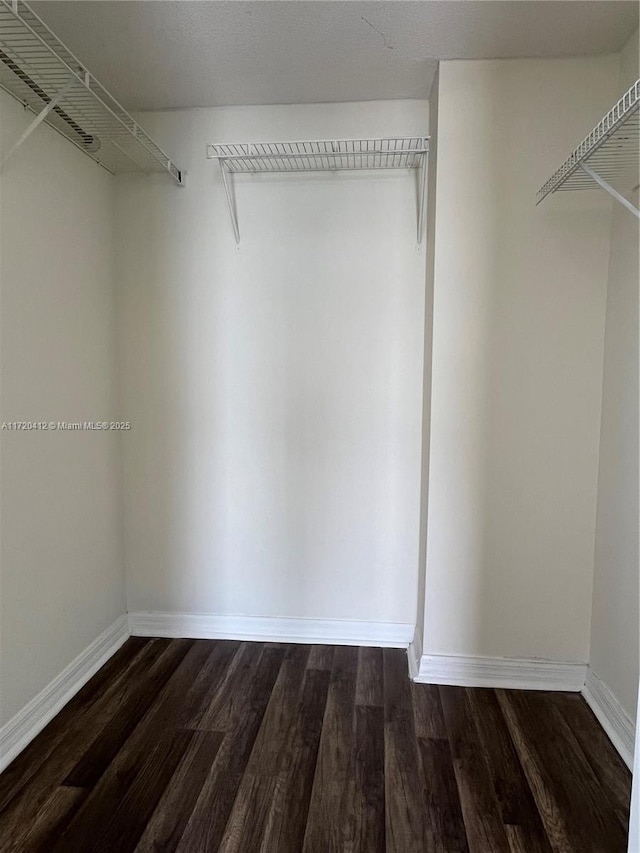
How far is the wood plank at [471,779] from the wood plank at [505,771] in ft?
0.07

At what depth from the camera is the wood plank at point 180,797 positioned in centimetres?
145

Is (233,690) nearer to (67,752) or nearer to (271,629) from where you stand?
(271,629)

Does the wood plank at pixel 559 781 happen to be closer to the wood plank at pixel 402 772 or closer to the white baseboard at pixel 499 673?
the white baseboard at pixel 499 673

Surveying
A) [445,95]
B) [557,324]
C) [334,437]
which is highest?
[445,95]

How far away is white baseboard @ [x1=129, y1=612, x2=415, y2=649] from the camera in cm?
247

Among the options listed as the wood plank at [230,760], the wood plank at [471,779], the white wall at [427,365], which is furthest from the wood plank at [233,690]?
the wood plank at [471,779]

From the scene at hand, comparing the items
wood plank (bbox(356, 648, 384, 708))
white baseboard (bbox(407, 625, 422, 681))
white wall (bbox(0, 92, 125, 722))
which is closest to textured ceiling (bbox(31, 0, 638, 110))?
white wall (bbox(0, 92, 125, 722))

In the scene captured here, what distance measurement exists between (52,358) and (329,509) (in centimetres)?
129

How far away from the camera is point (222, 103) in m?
2.28

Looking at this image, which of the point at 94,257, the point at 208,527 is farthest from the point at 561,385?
the point at 94,257

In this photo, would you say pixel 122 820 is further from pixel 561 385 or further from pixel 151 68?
pixel 151 68

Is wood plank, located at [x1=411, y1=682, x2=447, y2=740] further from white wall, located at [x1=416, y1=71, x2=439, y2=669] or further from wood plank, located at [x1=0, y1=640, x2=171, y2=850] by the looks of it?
wood plank, located at [x1=0, y1=640, x2=171, y2=850]

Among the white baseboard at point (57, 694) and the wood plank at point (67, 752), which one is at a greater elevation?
the white baseboard at point (57, 694)

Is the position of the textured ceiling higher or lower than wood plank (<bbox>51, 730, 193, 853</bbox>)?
higher
